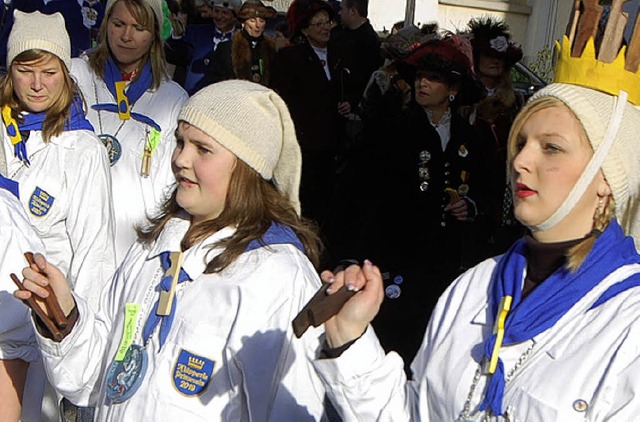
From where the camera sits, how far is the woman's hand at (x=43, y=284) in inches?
116

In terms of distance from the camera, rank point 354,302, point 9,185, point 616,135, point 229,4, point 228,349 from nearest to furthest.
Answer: point 354,302 < point 616,135 < point 228,349 < point 9,185 < point 229,4

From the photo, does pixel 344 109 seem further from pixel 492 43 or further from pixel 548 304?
pixel 548 304

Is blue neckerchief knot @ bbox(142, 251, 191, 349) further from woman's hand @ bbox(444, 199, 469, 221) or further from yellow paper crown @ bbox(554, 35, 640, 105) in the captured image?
woman's hand @ bbox(444, 199, 469, 221)

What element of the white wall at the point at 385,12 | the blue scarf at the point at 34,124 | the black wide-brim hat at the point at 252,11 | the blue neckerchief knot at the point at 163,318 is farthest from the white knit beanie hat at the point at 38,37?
the white wall at the point at 385,12

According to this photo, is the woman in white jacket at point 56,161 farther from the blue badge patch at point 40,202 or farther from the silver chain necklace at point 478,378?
the silver chain necklace at point 478,378

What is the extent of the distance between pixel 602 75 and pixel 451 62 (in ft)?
10.9

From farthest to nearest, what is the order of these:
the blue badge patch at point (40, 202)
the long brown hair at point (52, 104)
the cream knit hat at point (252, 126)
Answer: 1. the long brown hair at point (52, 104)
2. the blue badge patch at point (40, 202)
3. the cream knit hat at point (252, 126)

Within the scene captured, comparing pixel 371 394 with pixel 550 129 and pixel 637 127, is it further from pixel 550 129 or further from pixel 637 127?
pixel 637 127

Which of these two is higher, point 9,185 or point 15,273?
point 9,185

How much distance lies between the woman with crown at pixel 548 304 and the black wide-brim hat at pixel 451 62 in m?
3.18

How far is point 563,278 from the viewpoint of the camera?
249cm

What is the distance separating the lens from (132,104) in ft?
18.5

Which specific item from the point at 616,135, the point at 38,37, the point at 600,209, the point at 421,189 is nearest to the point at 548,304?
the point at 600,209

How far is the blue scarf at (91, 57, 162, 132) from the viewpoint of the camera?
5.58 meters
